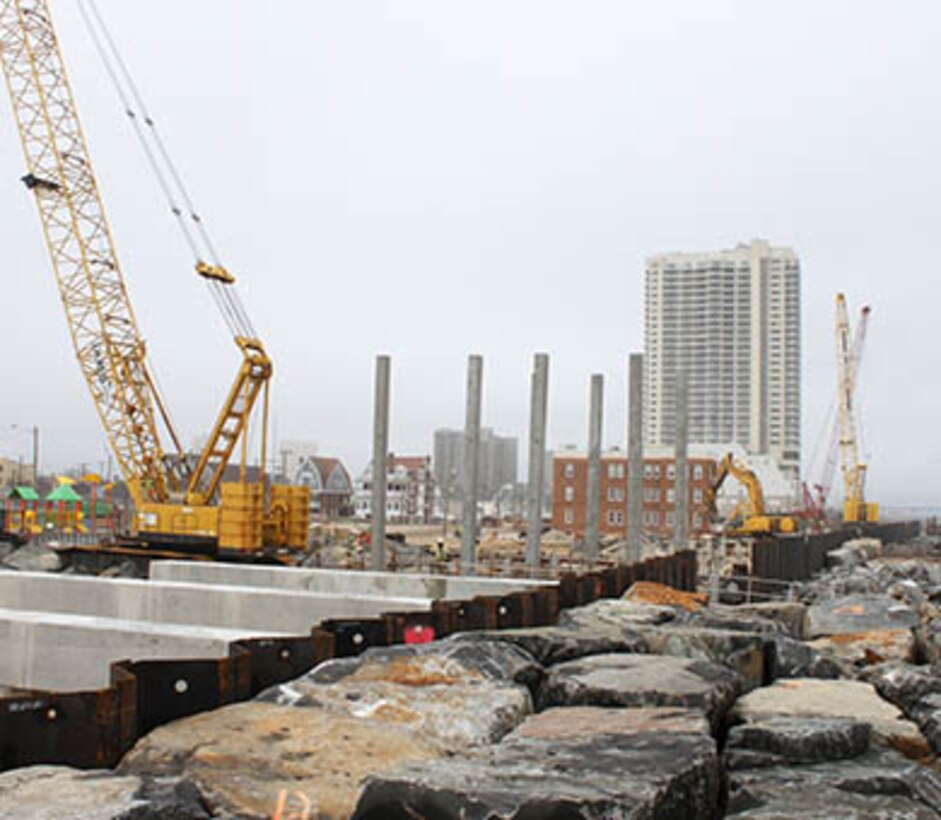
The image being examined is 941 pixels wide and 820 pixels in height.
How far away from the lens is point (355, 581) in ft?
42.7

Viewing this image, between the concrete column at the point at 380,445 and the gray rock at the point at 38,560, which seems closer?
the concrete column at the point at 380,445

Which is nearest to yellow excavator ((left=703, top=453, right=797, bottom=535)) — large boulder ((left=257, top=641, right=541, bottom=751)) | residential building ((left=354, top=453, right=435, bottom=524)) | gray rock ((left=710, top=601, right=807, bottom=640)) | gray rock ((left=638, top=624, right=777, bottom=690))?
gray rock ((left=710, top=601, right=807, bottom=640))

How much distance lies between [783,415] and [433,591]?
461ft

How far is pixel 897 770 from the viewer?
416 cm

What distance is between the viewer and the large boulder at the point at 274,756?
373 centimetres

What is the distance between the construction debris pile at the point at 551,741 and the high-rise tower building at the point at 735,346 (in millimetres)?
139655

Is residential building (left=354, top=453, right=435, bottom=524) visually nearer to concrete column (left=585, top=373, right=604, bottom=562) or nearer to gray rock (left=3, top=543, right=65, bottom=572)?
gray rock (left=3, top=543, right=65, bottom=572)

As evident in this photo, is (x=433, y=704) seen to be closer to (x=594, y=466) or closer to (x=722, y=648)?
(x=722, y=648)

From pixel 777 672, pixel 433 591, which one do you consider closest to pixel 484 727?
pixel 777 672

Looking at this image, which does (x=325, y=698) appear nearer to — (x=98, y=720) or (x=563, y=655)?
(x=98, y=720)

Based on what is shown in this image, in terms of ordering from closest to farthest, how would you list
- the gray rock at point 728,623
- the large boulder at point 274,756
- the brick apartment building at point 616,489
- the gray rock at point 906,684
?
1. the large boulder at point 274,756
2. the gray rock at point 906,684
3. the gray rock at point 728,623
4. the brick apartment building at point 616,489

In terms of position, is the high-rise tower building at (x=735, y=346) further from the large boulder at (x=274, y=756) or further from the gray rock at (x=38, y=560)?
the large boulder at (x=274, y=756)

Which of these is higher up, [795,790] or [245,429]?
[245,429]

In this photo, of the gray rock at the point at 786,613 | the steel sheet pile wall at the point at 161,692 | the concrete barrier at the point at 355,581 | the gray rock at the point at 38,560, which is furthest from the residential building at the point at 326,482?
the steel sheet pile wall at the point at 161,692
